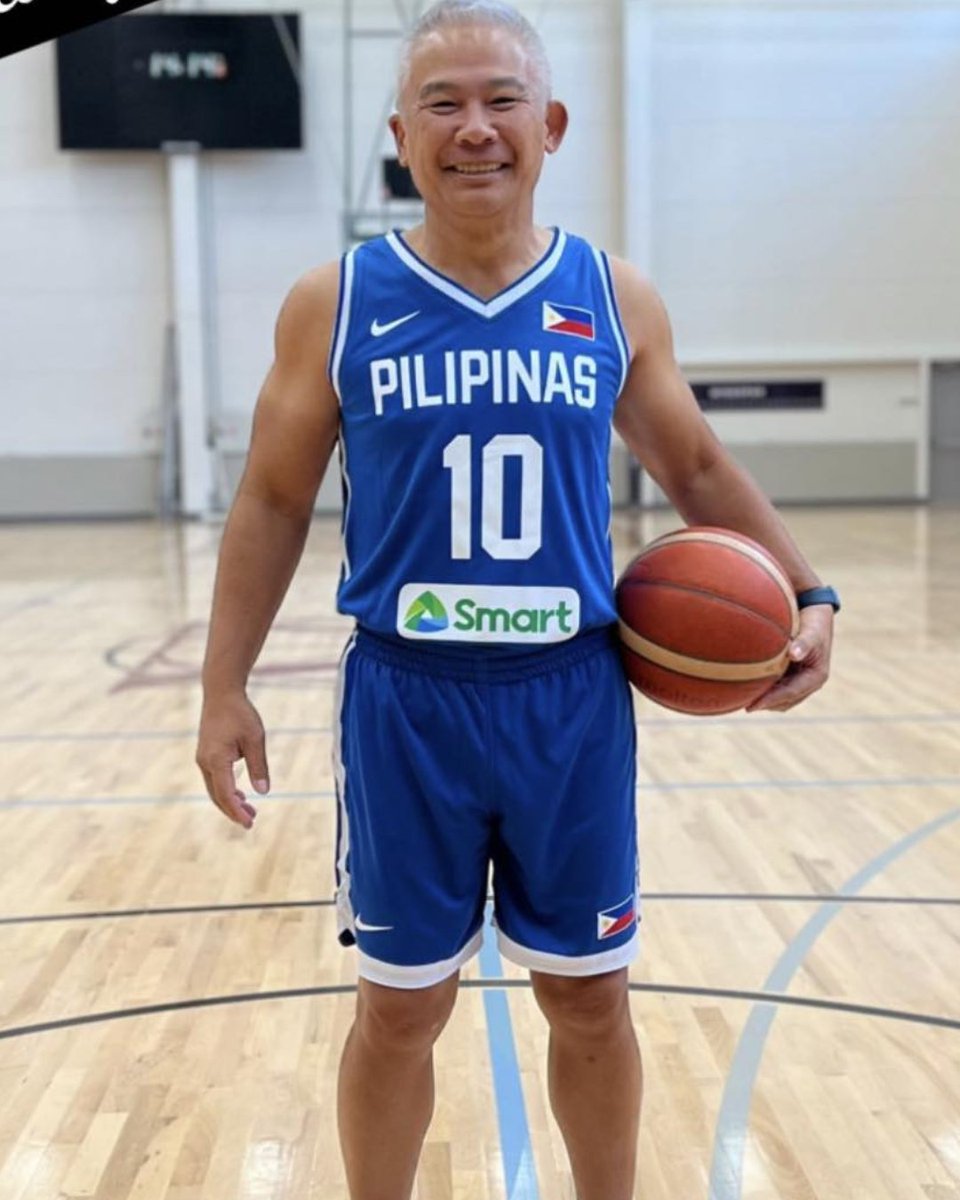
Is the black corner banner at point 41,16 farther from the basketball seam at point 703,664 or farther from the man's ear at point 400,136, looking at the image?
the basketball seam at point 703,664

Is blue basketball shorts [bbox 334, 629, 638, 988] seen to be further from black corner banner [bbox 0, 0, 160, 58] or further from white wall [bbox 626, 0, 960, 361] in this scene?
white wall [bbox 626, 0, 960, 361]

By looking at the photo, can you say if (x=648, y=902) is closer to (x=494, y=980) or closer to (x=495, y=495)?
(x=494, y=980)

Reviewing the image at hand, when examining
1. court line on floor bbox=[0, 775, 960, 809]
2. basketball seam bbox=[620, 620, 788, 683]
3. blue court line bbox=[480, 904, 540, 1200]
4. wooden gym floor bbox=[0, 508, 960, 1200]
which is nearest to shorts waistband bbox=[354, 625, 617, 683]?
basketball seam bbox=[620, 620, 788, 683]

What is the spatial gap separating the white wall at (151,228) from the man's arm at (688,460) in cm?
1485

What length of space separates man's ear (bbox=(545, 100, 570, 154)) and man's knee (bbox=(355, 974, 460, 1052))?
3.47 ft

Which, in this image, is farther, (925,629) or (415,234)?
(925,629)

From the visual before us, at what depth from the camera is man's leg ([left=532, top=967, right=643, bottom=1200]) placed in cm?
179

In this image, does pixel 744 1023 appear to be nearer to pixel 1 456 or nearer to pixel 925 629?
pixel 925 629

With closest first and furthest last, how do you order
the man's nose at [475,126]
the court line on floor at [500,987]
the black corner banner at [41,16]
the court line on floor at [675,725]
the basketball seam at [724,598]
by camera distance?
the man's nose at [475,126], the basketball seam at [724,598], the court line on floor at [500,987], the court line on floor at [675,725], the black corner banner at [41,16]

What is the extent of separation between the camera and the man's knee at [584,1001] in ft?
5.82

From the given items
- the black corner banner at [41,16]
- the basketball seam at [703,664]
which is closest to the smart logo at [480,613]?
the basketball seam at [703,664]

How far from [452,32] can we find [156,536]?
13.7 m

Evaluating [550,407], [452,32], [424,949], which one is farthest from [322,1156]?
[452,32]

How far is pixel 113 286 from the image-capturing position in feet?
54.3
